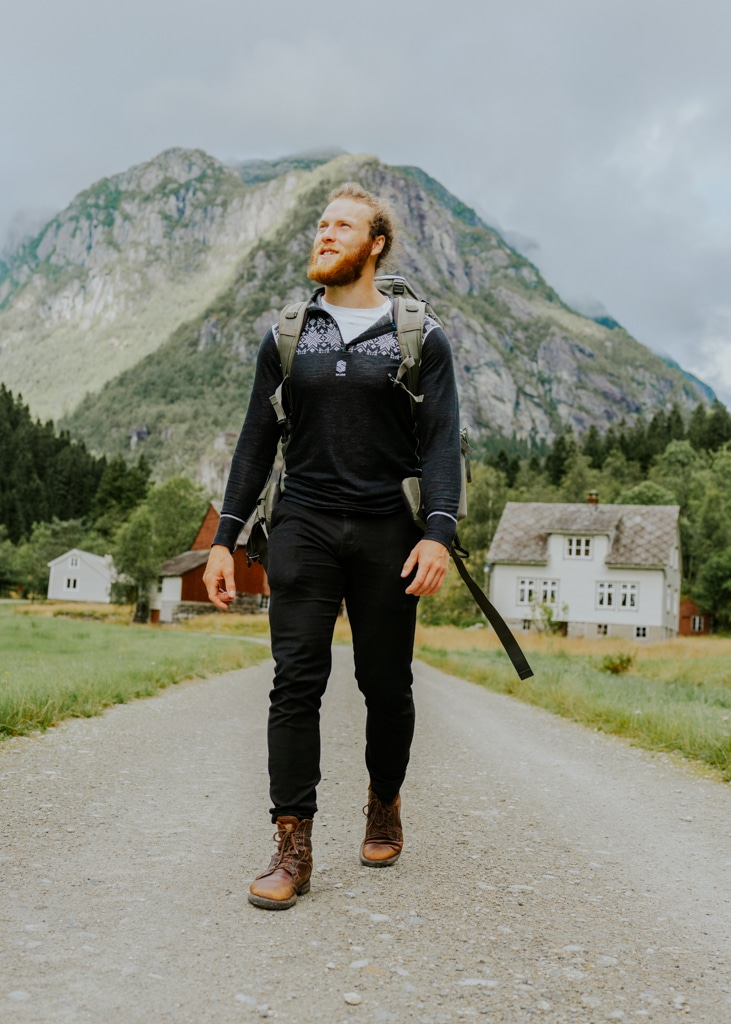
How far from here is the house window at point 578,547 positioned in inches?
2174

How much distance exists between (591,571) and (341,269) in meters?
53.1

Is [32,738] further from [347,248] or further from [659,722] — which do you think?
[659,722]

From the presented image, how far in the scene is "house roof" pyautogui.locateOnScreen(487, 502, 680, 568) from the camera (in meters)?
54.8

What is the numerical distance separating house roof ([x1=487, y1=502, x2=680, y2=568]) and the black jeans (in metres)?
52.2

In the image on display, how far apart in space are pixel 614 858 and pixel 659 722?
520 centimetres

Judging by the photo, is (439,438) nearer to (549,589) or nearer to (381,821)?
(381,821)

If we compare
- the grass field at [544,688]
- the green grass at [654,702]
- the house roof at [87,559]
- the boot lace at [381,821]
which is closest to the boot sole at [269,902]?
the boot lace at [381,821]

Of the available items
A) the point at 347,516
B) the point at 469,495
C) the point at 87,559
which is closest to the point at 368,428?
the point at 347,516

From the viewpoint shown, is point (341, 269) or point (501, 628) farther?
point (501, 628)

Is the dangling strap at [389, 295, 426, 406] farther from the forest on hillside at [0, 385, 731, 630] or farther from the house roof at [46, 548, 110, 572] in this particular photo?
the house roof at [46, 548, 110, 572]

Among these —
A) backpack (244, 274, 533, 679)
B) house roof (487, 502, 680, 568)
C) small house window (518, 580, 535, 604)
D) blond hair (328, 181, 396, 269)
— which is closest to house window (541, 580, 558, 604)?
small house window (518, 580, 535, 604)

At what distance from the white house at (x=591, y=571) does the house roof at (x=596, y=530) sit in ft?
0.19

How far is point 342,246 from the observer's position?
389 cm

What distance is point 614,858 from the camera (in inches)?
160
